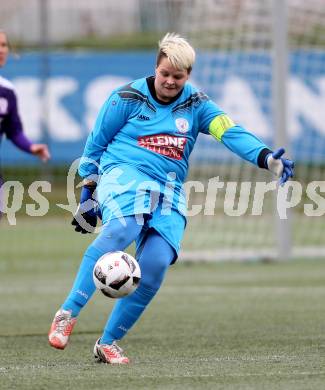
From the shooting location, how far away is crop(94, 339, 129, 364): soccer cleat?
19.9 feet

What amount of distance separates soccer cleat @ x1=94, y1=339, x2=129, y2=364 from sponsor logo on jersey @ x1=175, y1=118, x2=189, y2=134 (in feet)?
3.98

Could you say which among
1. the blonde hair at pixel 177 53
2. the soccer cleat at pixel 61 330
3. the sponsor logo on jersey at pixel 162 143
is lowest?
the soccer cleat at pixel 61 330

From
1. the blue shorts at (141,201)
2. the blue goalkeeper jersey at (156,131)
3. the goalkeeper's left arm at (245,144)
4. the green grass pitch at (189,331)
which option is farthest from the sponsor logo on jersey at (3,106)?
the goalkeeper's left arm at (245,144)

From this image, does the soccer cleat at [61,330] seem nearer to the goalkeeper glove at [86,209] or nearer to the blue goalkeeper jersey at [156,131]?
the goalkeeper glove at [86,209]

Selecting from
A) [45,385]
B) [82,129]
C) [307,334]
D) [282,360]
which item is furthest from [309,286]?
[82,129]

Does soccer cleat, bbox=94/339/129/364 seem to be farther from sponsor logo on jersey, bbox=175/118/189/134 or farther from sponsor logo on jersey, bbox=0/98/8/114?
sponsor logo on jersey, bbox=0/98/8/114

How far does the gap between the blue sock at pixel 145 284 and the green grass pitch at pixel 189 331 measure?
20 centimetres

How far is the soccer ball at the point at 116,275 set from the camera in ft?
18.9

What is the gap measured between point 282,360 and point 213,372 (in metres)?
0.59

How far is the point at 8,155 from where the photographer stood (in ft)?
56.3

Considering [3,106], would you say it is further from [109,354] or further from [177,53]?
[109,354]

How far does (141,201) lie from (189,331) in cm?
189

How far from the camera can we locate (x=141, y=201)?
6.05 metres

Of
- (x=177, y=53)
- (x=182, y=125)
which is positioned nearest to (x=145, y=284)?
(x=182, y=125)
